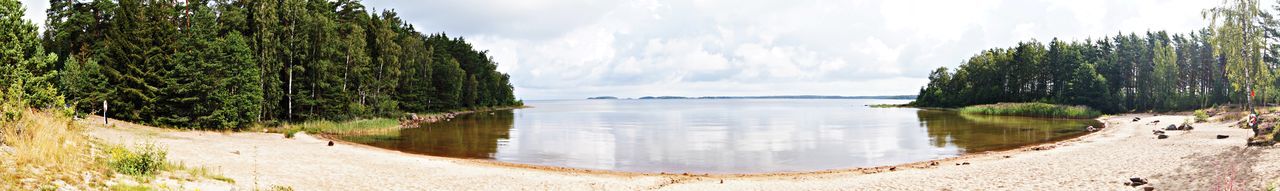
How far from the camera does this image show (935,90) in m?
141

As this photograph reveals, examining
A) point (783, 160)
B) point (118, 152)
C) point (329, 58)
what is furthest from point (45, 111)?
point (329, 58)

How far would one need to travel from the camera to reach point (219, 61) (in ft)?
125

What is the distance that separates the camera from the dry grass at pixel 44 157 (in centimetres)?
955

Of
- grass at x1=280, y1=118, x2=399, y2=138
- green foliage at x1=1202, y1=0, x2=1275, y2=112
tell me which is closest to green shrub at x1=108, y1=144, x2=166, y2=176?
grass at x1=280, y1=118, x2=399, y2=138

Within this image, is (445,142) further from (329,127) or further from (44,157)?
(44,157)

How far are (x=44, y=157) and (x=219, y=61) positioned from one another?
3196cm

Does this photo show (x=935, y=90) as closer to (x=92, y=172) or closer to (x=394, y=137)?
(x=394, y=137)

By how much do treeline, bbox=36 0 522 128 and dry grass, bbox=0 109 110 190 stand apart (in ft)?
57.5

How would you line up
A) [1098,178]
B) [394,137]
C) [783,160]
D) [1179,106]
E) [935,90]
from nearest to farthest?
[1098,178], [783,160], [394,137], [1179,106], [935,90]

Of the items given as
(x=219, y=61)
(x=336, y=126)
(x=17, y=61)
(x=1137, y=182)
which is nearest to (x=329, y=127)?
(x=336, y=126)

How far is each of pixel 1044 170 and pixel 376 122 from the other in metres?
46.0

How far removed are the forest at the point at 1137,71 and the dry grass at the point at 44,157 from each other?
6341 centimetres

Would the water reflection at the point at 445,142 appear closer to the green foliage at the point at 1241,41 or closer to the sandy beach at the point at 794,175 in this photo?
the sandy beach at the point at 794,175

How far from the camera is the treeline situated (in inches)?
1451
